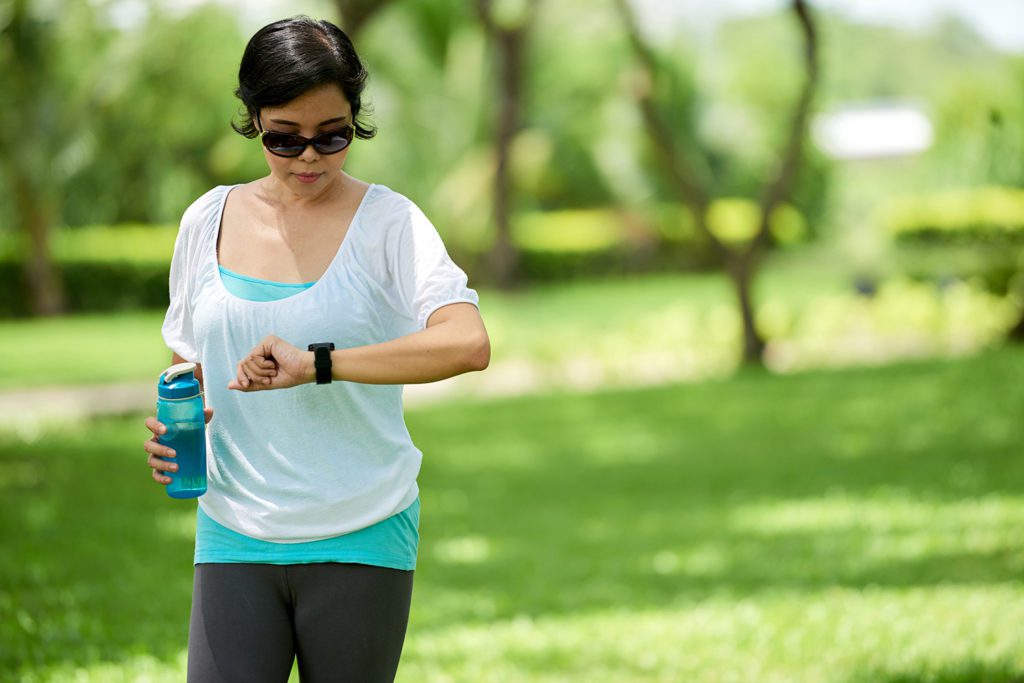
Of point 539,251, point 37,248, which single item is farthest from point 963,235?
point 37,248

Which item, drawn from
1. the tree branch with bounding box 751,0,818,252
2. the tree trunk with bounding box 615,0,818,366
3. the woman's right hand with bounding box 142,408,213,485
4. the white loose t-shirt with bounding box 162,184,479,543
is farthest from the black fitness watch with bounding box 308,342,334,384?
the tree trunk with bounding box 615,0,818,366

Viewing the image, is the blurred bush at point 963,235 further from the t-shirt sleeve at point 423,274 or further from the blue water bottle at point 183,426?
the blue water bottle at point 183,426

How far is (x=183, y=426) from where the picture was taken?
261 cm

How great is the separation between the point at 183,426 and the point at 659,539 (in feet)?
19.9

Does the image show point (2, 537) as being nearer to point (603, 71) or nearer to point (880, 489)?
point (880, 489)

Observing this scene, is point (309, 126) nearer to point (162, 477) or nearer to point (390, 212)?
point (390, 212)

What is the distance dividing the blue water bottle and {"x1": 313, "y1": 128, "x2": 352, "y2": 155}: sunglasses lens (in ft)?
1.67

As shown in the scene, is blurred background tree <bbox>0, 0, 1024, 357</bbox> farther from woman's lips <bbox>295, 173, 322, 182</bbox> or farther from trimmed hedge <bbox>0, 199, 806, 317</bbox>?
woman's lips <bbox>295, 173, 322, 182</bbox>

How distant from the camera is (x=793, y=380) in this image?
14062 mm

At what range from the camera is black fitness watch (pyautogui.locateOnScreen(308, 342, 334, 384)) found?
2.39m

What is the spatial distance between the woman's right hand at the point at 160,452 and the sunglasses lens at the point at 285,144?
54cm

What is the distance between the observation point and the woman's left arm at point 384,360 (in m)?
2.38

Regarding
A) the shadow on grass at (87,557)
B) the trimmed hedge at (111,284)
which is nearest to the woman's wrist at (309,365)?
the shadow on grass at (87,557)

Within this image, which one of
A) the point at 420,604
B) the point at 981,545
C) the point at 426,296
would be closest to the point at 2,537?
the point at 420,604
